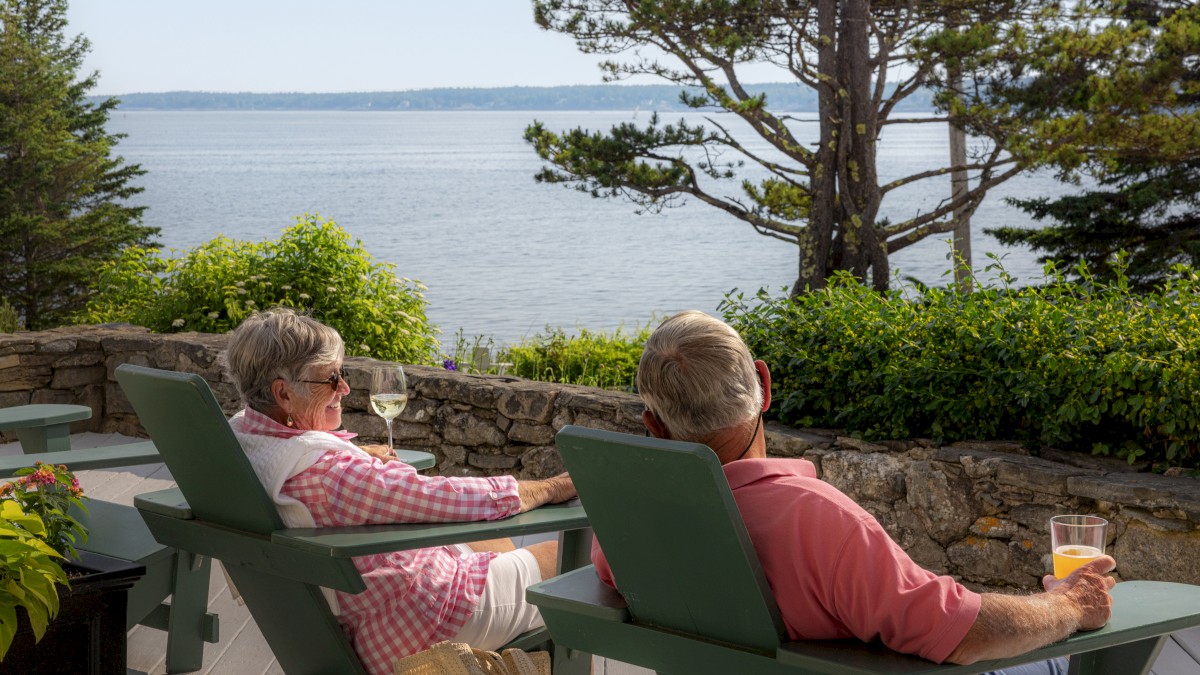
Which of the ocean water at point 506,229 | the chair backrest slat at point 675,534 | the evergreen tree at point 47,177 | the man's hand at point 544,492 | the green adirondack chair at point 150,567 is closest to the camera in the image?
the chair backrest slat at point 675,534

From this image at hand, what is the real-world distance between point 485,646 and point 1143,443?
7.09 ft

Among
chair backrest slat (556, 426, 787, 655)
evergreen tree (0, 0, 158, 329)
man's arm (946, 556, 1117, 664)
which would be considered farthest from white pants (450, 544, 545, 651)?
evergreen tree (0, 0, 158, 329)

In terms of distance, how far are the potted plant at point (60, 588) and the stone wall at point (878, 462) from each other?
2.16 metres

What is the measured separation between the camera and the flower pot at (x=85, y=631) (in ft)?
7.20

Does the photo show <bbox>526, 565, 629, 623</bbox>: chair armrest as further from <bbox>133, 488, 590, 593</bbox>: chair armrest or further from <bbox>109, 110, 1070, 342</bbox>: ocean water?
<bbox>109, 110, 1070, 342</bbox>: ocean water

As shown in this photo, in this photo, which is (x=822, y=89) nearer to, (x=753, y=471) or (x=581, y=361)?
(x=581, y=361)

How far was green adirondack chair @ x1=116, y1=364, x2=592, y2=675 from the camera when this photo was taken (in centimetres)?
206

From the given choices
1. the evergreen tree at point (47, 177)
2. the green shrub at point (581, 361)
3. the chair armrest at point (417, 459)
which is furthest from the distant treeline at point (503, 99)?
the chair armrest at point (417, 459)

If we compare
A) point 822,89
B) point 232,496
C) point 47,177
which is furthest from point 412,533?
point 47,177

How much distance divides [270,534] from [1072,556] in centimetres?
139

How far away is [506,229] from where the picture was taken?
1523 inches

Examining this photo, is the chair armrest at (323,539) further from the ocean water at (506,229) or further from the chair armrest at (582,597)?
the ocean water at (506,229)

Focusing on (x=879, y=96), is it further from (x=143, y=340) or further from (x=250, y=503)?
(x=250, y=503)

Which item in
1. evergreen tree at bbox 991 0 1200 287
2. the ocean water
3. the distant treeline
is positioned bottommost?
the ocean water
